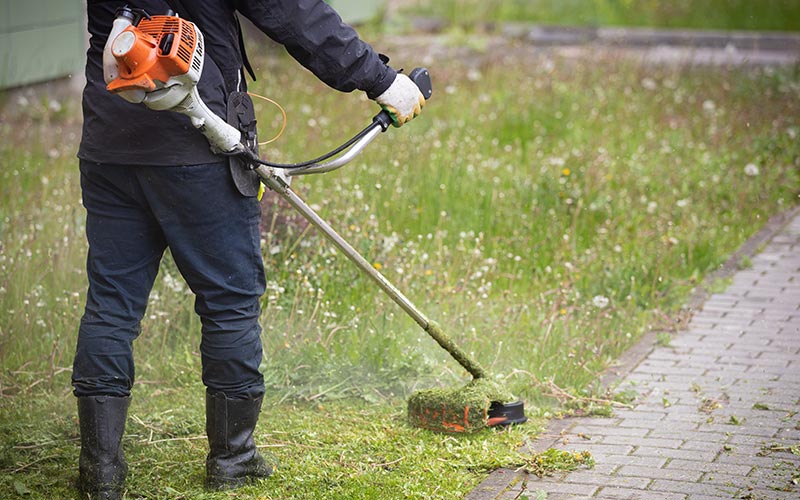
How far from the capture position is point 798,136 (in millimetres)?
8547

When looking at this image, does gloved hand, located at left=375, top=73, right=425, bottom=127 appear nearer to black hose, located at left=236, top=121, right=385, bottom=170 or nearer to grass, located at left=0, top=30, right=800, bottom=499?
black hose, located at left=236, top=121, right=385, bottom=170

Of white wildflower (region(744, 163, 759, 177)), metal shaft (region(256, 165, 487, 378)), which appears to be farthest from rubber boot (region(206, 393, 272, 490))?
white wildflower (region(744, 163, 759, 177))

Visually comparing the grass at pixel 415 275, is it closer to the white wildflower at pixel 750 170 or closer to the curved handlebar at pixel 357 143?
the white wildflower at pixel 750 170

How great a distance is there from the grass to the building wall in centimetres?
84

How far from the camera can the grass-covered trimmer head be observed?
4211 millimetres

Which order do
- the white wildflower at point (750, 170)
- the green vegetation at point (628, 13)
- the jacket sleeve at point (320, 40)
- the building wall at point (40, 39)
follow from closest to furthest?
1. the jacket sleeve at point (320, 40)
2. the white wildflower at point (750, 170)
3. the building wall at point (40, 39)
4. the green vegetation at point (628, 13)

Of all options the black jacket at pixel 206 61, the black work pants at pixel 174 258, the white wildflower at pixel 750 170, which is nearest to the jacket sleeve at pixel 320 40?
the black jacket at pixel 206 61

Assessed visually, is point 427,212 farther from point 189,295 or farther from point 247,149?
point 247,149

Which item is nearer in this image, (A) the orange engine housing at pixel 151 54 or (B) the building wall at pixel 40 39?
(A) the orange engine housing at pixel 151 54

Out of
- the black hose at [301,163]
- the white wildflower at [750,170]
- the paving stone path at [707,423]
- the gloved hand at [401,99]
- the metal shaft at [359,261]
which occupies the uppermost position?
the gloved hand at [401,99]

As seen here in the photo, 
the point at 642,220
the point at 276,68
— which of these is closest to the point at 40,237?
the point at 642,220

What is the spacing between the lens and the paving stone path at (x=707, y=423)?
12.4 ft

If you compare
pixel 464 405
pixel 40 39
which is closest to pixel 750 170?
pixel 464 405

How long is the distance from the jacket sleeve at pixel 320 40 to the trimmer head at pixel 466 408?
4.16ft
